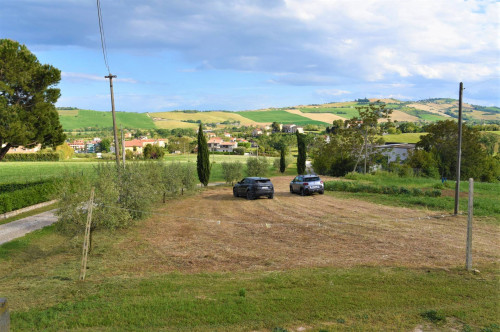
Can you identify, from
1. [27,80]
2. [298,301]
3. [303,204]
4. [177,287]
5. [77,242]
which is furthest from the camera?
[27,80]

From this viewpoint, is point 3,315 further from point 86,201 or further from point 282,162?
point 282,162

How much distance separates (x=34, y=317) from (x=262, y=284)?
5205 millimetres

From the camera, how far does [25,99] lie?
1120 inches

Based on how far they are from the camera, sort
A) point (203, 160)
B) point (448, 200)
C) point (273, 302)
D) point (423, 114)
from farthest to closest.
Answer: point (423, 114) → point (203, 160) → point (448, 200) → point (273, 302)

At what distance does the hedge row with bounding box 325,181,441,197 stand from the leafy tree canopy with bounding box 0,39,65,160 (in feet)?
80.2

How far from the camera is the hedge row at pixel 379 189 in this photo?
26822mm

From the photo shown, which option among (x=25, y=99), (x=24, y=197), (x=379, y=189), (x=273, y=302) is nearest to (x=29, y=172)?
(x=25, y=99)

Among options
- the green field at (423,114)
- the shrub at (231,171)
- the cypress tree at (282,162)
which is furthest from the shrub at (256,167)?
the green field at (423,114)

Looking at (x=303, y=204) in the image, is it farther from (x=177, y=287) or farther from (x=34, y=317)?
(x=34, y=317)

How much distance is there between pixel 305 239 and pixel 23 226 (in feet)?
49.1

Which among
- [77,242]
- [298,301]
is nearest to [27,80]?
[77,242]

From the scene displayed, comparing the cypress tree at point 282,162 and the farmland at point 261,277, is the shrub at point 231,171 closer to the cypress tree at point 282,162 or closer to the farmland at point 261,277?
the cypress tree at point 282,162

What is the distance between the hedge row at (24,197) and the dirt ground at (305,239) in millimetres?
8720

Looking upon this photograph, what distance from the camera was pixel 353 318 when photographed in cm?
724
